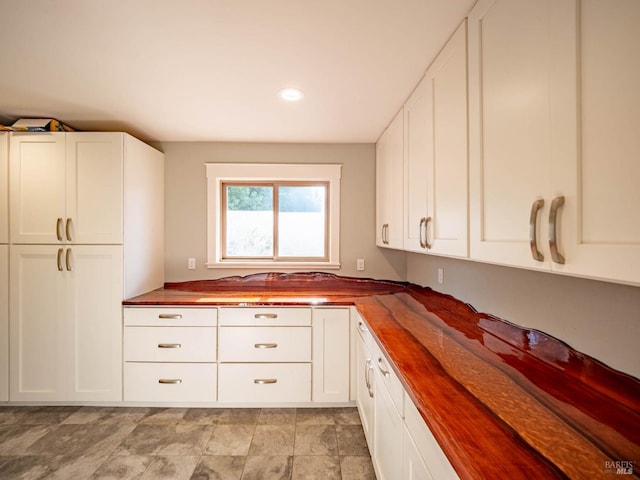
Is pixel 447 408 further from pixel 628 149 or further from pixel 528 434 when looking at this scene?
pixel 628 149

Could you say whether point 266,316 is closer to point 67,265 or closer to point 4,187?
point 67,265

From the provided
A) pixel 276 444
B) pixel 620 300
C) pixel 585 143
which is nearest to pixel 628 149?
pixel 585 143

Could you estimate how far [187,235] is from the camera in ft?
9.62

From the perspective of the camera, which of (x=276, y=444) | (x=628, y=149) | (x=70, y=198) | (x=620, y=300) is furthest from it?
(x=70, y=198)

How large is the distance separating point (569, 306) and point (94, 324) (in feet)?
9.92

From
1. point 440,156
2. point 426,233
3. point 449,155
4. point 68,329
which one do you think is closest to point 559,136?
point 449,155

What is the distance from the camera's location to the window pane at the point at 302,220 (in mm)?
3053

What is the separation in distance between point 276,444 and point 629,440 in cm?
184

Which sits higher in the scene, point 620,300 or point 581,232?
point 581,232

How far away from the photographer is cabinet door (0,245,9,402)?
233cm

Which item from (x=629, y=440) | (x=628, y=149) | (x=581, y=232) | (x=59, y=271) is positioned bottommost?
(x=629, y=440)

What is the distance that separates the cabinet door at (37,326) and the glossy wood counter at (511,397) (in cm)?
243

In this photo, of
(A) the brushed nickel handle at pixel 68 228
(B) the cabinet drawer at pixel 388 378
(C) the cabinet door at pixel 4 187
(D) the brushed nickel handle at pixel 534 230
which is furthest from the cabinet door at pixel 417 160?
(C) the cabinet door at pixel 4 187

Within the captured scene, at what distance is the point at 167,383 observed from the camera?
2.36m
